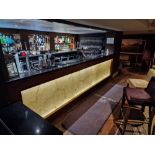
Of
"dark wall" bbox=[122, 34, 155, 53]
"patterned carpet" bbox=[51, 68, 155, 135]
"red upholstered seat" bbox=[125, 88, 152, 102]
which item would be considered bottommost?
"patterned carpet" bbox=[51, 68, 155, 135]

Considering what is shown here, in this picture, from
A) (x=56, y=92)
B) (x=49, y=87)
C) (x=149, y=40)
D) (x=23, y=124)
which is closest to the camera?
(x=23, y=124)

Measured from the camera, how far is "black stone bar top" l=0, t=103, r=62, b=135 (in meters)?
1.14

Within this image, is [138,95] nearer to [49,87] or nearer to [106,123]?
[106,123]

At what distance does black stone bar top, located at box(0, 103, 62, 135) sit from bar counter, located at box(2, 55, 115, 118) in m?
0.36

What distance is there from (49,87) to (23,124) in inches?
51.1

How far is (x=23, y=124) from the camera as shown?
1249 millimetres

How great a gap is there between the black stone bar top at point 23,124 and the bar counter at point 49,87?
36 centimetres

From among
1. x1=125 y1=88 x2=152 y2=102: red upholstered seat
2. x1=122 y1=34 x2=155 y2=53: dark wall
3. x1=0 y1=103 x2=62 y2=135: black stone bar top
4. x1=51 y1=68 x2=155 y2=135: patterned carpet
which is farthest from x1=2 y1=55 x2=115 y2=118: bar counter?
x1=122 y1=34 x2=155 y2=53: dark wall

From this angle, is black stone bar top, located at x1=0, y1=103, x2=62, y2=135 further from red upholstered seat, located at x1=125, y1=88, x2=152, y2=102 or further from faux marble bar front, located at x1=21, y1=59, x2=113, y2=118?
red upholstered seat, located at x1=125, y1=88, x2=152, y2=102

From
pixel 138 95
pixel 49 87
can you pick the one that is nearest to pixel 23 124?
pixel 49 87

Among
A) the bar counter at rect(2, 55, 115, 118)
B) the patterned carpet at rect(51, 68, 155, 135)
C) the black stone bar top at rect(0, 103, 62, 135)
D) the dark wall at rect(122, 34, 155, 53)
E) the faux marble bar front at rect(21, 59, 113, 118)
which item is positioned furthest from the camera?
the dark wall at rect(122, 34, 155, 53)
